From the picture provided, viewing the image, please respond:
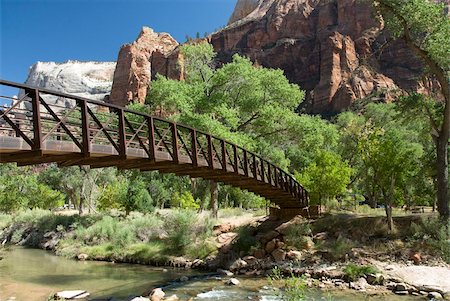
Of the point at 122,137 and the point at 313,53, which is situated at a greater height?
the point at 313,53

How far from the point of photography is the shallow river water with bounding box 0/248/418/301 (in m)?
16.5

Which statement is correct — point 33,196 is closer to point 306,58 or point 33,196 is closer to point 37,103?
point 37,103

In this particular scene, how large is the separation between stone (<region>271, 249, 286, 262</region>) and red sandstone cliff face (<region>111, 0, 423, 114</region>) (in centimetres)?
7021

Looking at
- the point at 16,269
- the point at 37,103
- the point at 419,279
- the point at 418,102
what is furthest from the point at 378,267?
the point at 16,269

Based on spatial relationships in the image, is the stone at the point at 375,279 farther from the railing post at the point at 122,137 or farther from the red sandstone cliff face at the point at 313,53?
the red sandstone cliff face at the point at 313,53

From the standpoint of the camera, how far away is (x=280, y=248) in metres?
22.9

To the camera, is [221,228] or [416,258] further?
[221,228]

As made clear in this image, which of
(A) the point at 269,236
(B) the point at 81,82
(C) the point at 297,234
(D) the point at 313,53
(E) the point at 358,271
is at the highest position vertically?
(B) the point at 81,82

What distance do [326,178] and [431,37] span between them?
1136cm

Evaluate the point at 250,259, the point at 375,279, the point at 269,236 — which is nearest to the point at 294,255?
the point at 250,259

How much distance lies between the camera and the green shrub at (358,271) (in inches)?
709

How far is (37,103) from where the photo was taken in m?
10.1

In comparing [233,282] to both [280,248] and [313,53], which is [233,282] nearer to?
[280,248]

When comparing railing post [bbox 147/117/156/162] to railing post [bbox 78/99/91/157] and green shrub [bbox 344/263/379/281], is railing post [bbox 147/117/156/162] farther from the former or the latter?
green shrub [bbox 344/263/379/281]
